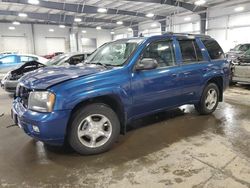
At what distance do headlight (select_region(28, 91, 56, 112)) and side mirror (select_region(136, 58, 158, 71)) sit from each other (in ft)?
4.32

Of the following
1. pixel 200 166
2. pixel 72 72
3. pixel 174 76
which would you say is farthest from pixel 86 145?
pixel 174 76

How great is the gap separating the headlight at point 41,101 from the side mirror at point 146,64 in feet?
4.32

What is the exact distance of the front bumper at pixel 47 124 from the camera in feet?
8.95

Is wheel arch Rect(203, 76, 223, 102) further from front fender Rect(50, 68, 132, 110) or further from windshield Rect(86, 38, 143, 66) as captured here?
front fender Rect(50, 68, 132, 110)

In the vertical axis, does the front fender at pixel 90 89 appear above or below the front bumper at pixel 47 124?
above

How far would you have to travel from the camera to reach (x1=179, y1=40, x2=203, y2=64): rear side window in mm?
4141

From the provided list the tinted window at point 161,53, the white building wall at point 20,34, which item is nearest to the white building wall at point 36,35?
the white building wall at point 20,34

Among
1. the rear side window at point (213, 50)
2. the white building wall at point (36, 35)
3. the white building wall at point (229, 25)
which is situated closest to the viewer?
the rear side window at point (213, 50)

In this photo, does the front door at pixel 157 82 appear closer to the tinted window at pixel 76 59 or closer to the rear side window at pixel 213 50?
the rear side window at pixel 213 50

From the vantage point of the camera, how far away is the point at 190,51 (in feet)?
14.1

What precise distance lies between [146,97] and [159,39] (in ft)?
3.37

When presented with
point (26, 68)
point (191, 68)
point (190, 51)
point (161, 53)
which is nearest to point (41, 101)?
point (161, 53)

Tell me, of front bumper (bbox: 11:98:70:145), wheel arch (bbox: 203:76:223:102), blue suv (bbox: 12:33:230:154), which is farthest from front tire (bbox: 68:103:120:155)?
wheel arch (bbox: 203:76:223:102)

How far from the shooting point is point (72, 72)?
10.4 ft
